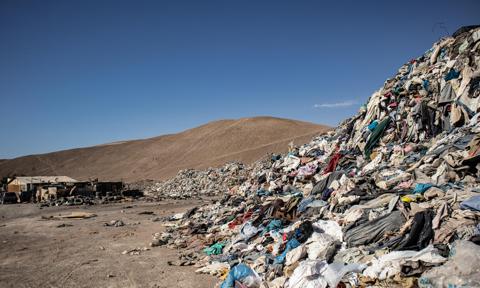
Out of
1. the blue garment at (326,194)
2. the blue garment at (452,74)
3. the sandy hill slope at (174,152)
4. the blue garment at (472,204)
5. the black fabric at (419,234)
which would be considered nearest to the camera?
the black fabric at (419,234)

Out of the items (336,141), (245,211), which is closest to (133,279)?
(245,211)

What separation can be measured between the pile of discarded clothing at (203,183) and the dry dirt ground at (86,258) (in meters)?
11.8

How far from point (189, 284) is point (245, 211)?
4353mm

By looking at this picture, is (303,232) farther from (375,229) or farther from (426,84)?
(426,84)

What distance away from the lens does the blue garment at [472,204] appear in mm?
5158

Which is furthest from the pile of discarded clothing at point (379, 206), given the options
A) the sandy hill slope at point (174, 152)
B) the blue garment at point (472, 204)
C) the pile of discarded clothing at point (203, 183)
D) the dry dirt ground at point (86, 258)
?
the sandy hill slope at point (174, 152)

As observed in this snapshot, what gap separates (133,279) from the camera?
23.2 ft

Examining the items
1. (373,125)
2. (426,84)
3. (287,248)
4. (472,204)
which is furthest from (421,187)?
(426,84)

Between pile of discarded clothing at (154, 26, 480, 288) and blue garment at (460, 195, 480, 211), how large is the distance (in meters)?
0.01

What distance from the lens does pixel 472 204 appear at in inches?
205

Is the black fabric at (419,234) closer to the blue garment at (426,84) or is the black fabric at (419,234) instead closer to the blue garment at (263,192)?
the blue garment at (426,84)

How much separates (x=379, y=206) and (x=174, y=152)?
53.2 metres

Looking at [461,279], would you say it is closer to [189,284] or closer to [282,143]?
[189,284]

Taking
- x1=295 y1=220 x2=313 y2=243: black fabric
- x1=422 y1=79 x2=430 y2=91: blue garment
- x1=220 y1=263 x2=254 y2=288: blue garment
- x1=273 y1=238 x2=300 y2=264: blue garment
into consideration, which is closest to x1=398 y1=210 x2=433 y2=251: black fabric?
x1=295 y1=220 x2=313 y2=243: black fabric
